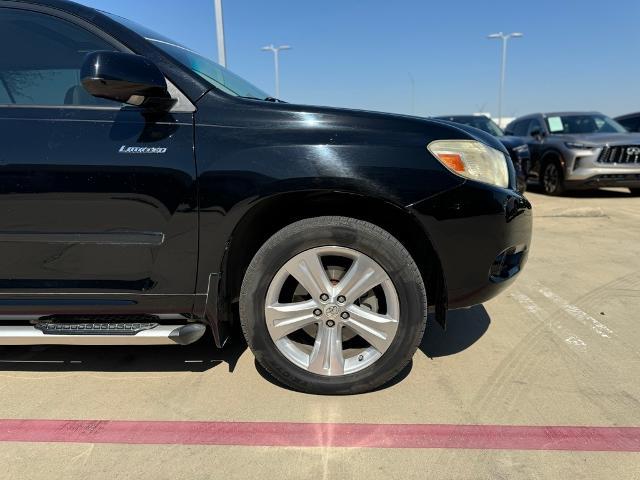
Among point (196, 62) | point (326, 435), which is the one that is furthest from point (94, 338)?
point (196, 62)

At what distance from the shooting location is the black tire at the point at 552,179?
8.88 meters

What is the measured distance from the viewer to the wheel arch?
221 cm

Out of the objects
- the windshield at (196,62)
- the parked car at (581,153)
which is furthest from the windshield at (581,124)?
the windshield at (196,62)

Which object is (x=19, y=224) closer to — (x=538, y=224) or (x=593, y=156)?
(x=538, y=224)

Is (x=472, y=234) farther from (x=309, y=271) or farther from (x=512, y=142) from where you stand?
(x=512, y=142)

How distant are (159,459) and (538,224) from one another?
6000 mm

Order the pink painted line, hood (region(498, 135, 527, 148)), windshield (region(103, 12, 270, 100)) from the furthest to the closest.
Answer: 1. hood (region(498, 135, 527, 148))
2. windshield (region(103, 12, 270, 100))
3. the pink painted line

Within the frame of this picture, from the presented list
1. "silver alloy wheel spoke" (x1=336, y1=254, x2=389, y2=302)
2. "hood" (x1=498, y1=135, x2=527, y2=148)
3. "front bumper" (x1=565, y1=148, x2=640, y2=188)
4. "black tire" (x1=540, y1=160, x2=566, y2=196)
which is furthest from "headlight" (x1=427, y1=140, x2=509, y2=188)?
"black tire" (x1=540, y1=160, x2=566, y2=196)

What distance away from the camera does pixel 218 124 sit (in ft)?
7.04

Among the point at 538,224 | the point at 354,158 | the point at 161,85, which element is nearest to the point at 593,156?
the point at 538,224

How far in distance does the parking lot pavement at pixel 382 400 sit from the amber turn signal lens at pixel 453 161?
110cm

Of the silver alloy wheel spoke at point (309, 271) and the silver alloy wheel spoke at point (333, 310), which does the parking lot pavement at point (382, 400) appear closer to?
the silver alloy wheel spoke at point (333, 310)

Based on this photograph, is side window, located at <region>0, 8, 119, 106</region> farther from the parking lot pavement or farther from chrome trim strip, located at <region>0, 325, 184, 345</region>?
the parking lot pavement

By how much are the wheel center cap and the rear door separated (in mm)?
641
